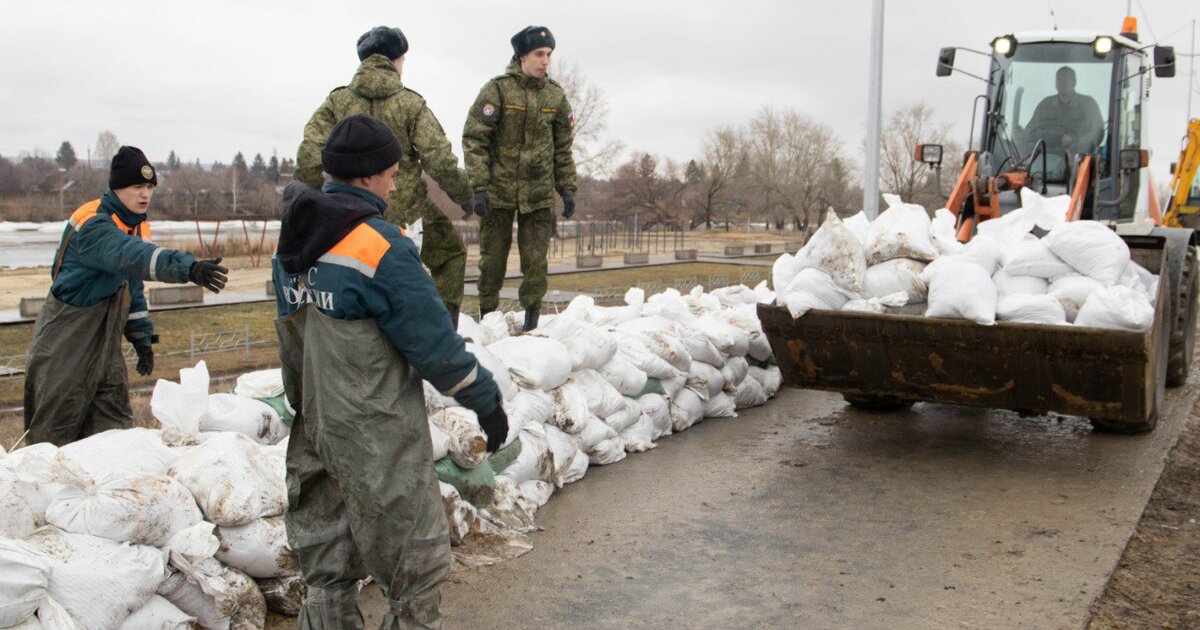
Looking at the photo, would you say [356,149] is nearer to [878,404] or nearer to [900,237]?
[900,237]

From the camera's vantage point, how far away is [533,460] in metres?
4.57

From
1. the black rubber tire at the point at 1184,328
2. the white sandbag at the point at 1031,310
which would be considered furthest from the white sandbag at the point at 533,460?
the black rubber tire at the point at 1184,328

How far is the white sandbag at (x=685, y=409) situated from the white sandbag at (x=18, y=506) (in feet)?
11.8

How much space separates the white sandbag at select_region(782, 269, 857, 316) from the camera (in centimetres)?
518

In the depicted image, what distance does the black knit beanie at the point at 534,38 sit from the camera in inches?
237

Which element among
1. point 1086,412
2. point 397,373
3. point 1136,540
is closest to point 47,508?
point 397,373

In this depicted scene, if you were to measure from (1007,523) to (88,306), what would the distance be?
3.74 meters

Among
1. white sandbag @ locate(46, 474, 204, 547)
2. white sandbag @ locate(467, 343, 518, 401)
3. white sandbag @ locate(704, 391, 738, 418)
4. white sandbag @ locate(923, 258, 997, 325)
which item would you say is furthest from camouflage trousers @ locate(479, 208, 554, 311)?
white sandbag @ locate(46, 474, 204, 547)

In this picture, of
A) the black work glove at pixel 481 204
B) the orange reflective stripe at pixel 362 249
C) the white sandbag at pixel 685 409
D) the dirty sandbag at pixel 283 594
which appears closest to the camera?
the orange reflective stripe at pixel 362 249

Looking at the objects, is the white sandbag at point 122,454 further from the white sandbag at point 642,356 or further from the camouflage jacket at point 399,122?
the white sandbag at point 642,356

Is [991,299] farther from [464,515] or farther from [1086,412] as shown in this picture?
[464,515]

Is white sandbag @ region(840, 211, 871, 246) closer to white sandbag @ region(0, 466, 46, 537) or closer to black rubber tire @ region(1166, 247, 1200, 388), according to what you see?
black rubber tire @ region(1166, 247, 1200, 388)

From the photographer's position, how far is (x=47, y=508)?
2.95m

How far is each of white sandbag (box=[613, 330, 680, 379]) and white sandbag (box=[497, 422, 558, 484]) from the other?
102 centimetres
